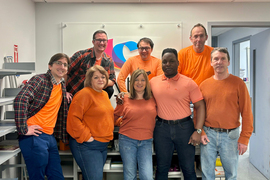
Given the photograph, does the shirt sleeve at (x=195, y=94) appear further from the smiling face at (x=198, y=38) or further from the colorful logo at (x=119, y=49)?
the colorful logo at (x=119, y=49)

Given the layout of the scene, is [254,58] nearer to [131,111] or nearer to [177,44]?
[177,44]

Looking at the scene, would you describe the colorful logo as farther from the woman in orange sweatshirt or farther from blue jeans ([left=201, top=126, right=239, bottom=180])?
blue jeans ([left=201, top=126, right=239, bottom=180])

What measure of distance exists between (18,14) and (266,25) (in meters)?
3.81

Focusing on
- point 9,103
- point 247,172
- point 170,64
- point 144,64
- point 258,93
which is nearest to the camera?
point 9,103

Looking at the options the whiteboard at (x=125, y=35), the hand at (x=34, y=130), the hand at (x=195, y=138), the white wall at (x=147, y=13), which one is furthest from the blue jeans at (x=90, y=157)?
the white wall at (x=147, y=13)

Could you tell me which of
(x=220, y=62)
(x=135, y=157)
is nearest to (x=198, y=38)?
(x=220, y=62)

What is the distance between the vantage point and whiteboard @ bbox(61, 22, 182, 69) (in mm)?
3621

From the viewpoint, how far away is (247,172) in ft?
12.5

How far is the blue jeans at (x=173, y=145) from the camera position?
2074mm

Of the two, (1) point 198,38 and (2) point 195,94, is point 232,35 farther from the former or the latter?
(2) point 195,94

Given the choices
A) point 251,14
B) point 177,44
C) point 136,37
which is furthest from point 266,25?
point 136,37

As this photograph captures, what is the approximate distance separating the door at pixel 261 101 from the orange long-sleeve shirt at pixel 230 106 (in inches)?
80.7

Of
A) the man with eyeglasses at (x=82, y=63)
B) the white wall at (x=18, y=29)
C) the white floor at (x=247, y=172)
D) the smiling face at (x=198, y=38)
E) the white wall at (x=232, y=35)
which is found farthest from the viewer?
the white wall at (x=232, y=35)

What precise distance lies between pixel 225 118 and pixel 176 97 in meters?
0.49
